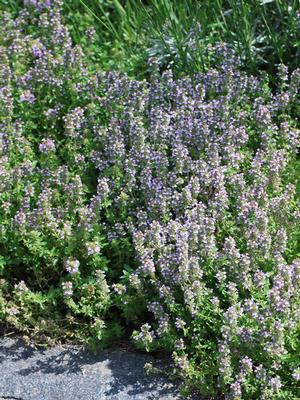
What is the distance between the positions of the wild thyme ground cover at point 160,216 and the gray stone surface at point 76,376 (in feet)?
0.39

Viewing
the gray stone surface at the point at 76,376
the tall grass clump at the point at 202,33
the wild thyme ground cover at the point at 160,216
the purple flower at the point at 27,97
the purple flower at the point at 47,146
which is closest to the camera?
the wild thyme ground cover at the point at 160,216

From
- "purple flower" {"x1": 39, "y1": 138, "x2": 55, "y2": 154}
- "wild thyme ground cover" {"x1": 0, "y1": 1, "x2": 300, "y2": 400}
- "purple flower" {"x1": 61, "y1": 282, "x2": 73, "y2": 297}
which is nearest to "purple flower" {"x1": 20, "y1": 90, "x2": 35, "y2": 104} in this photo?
"wild thyme ground cover" {"x1": 0, "y1": 1, "x2": 300, "y2": 400}

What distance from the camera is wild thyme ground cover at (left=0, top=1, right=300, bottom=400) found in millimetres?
3756

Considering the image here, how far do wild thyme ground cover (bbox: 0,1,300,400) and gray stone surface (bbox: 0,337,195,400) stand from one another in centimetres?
12

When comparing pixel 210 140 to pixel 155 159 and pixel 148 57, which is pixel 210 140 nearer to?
pixel 155 159

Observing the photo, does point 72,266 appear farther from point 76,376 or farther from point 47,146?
point 47,146

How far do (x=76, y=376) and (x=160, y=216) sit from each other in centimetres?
99

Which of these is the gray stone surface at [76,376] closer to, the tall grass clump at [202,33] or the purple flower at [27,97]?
the purple flower at [27,97]

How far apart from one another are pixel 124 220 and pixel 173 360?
918 mm

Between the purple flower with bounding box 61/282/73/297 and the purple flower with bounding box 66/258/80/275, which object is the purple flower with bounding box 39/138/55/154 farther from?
the purple flower with bounding box 61/282/73/297

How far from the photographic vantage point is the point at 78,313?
4238 mm

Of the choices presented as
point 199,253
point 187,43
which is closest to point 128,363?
point 199,253

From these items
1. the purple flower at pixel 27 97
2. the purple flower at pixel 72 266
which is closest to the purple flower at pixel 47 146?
the purple flower at pixel 27 97

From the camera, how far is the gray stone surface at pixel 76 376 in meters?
3.88
